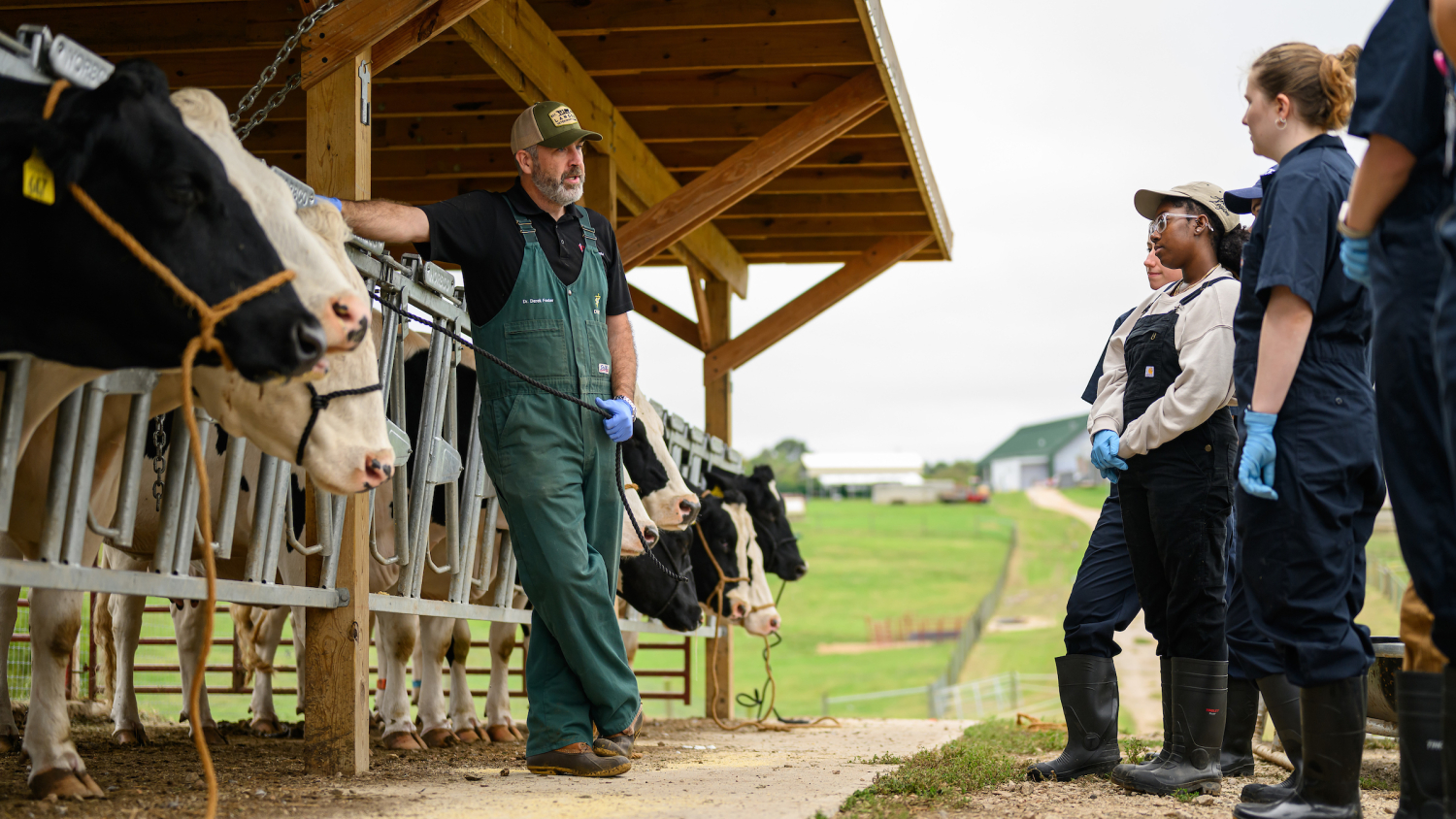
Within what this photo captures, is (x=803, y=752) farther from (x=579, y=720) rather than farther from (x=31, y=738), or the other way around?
(x=31, y=738)

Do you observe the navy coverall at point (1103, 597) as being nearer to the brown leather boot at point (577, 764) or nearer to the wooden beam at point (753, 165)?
the brown leather boot at point (577, 764)

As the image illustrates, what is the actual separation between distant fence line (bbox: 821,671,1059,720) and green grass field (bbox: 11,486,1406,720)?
3.87ft

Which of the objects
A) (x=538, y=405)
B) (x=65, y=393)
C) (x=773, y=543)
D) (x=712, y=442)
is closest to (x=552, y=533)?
(x=538, y=405)

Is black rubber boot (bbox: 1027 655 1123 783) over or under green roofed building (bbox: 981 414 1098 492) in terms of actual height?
under

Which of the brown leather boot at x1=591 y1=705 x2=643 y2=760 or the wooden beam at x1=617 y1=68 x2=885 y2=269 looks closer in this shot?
the brown leather boot at x1=591 y1=705 x2=643 y2=760

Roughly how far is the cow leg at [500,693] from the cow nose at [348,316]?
181 inches

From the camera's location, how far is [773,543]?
38.2 ft

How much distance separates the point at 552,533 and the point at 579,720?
643 mm

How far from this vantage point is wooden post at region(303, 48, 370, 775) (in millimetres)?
4012

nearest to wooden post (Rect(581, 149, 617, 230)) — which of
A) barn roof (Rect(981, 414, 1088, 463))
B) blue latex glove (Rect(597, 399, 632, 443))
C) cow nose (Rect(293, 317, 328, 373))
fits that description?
blue latex glove (Rect(597, 399, 632, 443))

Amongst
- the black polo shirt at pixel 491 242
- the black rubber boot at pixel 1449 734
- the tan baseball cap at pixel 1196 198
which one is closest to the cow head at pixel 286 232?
the black polo shirt at pixel 491 242

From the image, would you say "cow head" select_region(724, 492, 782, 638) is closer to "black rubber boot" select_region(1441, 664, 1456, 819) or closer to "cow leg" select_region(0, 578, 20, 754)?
"cow leg" select_region(0, 578, 20, 754)

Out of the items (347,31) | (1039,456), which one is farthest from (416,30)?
(1039,456)

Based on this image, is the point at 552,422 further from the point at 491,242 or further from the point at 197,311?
the point at 197,311
